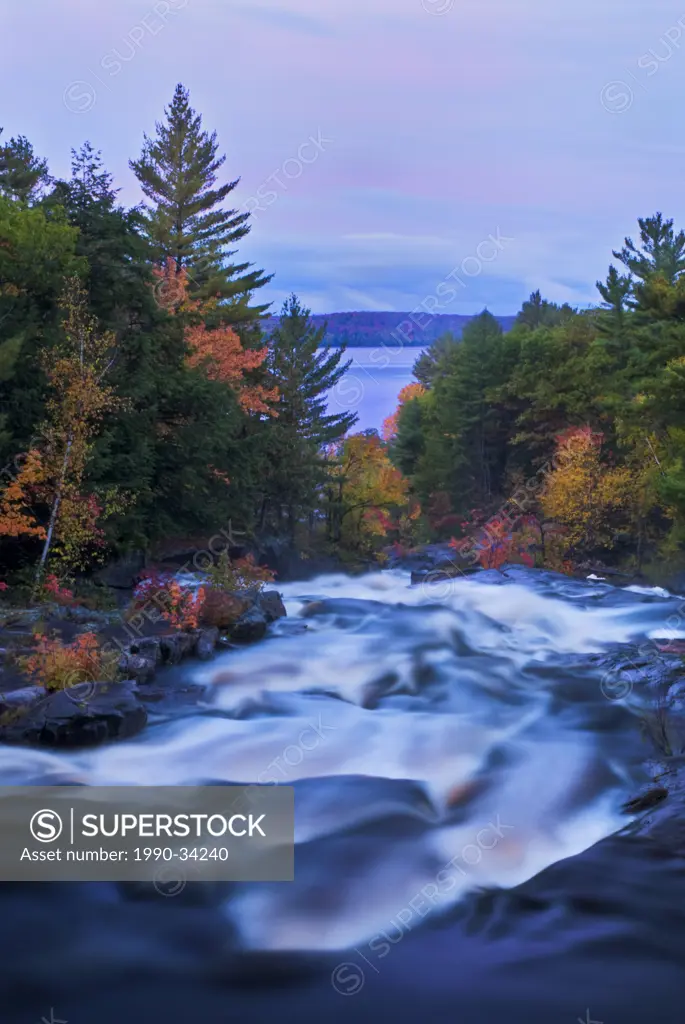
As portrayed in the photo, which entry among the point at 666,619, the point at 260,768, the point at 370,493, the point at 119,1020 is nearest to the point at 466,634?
the point at 666,619

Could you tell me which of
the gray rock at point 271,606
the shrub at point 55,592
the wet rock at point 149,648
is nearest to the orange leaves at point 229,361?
the gray rock at point 271,606

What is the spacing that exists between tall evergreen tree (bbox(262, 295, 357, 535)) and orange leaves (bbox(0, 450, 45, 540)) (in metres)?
15.1

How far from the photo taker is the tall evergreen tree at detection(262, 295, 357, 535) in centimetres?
4191

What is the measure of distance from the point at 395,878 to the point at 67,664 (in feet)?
23.9

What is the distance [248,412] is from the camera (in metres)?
40.2

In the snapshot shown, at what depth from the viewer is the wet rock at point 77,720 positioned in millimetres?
12734

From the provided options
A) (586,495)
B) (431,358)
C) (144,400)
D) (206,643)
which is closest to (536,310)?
(431,358)

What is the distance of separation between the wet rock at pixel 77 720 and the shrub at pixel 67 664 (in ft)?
2.26

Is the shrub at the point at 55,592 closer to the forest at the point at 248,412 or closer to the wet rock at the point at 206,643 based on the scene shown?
the forest at the point at 248,412

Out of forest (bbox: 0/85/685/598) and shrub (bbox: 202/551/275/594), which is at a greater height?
forest (bbox: 0/85/685/598)

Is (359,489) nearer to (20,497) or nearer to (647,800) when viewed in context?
(20,497)

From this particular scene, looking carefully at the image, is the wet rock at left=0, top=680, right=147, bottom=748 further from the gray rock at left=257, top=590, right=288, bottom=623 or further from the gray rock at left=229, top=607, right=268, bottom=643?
the gray rock at left=257, top=590, right=288, bottom=623

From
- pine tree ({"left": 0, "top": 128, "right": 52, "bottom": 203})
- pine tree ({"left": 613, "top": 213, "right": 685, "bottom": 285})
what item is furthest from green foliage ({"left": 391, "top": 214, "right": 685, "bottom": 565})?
pine tree ({"left": 0, "top": 128, "right": 52, "bottom": 203})

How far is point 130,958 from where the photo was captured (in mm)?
8133
